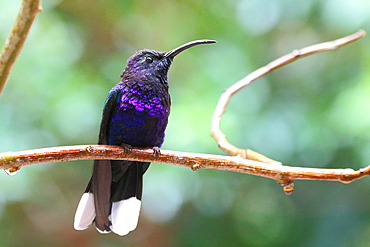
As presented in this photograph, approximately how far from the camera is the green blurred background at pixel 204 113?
301cm

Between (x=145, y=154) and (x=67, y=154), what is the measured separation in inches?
14.7

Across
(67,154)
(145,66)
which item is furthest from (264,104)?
(67,154)

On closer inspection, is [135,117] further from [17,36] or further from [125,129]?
[17,36]

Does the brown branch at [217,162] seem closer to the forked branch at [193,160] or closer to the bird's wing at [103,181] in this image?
the forked branch at [193,160]

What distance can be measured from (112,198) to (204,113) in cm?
115

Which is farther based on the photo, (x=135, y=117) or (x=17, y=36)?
(x=135, y=117)

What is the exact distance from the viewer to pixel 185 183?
3186 mm

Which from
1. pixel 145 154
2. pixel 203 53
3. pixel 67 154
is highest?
pixel 203 53

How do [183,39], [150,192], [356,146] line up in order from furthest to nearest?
[183,39] → [150,192] → [356,146]

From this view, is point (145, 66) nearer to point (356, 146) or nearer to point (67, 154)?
point (67, 154)

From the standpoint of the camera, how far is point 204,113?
297cm

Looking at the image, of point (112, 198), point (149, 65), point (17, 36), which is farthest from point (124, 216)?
point (17, 36)

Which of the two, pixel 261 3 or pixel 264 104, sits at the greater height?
pixel 261 3

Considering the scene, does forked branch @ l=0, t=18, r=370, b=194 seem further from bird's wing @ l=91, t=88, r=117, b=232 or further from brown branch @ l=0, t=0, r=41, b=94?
brown branch @ l=0, t=0, r=41, b=94
